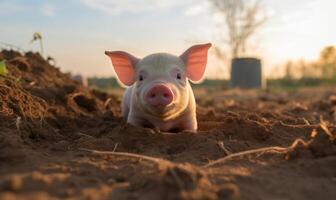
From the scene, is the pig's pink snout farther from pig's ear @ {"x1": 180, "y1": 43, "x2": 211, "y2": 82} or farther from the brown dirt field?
pig's ear @ {"x1": 180, "y1": 43, "x2": 211, "y2": 82}

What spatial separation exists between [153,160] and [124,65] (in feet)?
7.85

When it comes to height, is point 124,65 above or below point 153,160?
above

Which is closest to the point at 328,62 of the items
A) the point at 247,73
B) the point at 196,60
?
the point at 247,73

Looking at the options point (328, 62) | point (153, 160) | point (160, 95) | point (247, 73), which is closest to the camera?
point (153, 160)

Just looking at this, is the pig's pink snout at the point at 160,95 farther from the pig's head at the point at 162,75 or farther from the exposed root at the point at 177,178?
the exposed root at the point at 177,178

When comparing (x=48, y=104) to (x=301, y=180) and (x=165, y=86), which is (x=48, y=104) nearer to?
(x=165, y=86)

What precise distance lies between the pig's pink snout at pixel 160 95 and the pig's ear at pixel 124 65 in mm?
952

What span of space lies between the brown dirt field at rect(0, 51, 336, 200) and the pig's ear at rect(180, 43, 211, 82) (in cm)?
57

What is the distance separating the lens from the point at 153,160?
115 inches

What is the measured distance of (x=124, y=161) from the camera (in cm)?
318

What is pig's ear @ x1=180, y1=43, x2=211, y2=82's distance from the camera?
5047 millimetres

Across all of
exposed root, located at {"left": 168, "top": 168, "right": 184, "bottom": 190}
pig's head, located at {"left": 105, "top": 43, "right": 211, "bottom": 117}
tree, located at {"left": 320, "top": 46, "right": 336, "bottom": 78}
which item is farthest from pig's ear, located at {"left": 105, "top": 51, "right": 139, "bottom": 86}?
tree, located at {"left": 320, "top": 46, "right": 336, "bottom": 78}

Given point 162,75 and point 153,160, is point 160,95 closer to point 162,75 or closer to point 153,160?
point 162,75

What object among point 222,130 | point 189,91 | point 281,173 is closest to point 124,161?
point 281,173
